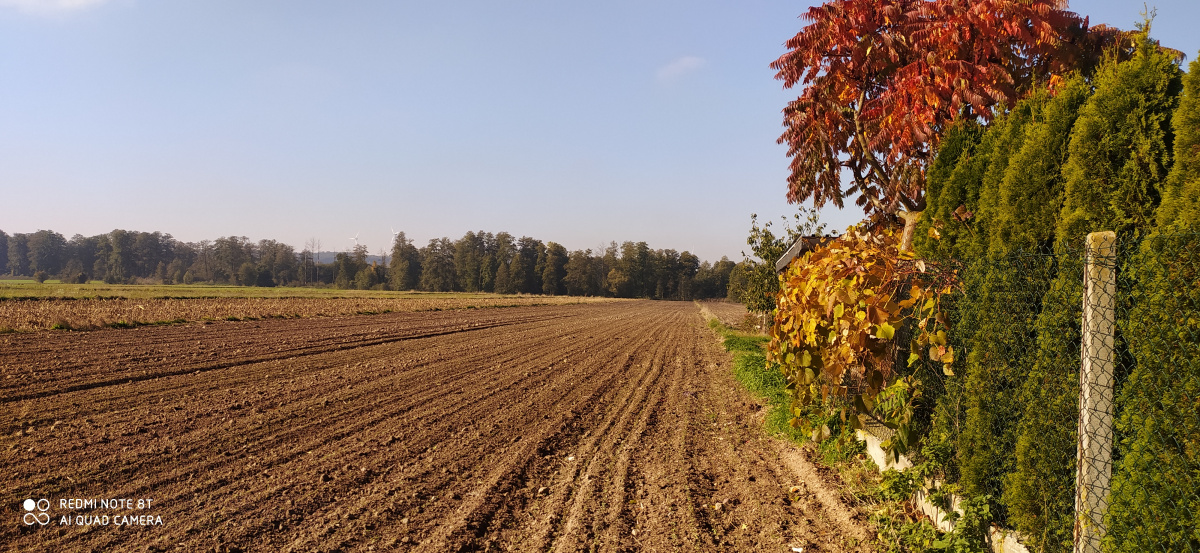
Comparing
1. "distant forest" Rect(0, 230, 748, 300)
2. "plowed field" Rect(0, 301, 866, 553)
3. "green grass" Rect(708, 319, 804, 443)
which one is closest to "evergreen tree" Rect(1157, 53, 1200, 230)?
"green grass" Rect(708, 319, 804, 443)

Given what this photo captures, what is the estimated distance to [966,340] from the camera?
3.92 m

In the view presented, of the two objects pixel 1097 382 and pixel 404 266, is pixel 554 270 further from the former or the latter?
pixel 1097 382

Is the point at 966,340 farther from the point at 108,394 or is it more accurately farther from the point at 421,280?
the point at 421,280

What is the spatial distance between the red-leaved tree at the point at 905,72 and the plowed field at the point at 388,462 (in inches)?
141

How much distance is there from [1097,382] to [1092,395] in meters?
0.07

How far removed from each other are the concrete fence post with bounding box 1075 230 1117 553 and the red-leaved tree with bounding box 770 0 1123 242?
3.12 m

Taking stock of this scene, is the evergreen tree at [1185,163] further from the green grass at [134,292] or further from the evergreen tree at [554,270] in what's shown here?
the evergreen tree at [554,270]

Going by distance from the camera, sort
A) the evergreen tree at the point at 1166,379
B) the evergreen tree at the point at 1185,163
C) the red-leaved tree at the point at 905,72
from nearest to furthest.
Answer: the evergreen tree at the point at 1166,379 < the evergreen tree at the point at 1185,163 < the red-leaved tree at the point at 905,72

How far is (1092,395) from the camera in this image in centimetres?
278

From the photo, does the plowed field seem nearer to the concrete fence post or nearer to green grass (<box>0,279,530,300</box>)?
the concrete fence post

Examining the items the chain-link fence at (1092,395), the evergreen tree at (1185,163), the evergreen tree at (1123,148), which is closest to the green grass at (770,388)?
the chain-link fence at (1092,395)

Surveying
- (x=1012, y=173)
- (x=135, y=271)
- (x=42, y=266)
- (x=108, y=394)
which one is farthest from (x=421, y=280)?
(x=1012, y=173)

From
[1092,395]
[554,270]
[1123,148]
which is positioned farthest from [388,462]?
[554,270]

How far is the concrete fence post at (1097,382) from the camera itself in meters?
2.73
